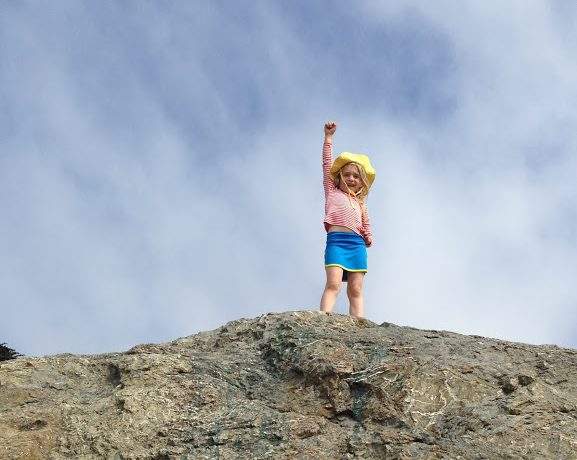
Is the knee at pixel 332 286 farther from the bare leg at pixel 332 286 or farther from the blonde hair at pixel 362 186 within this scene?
the blonde hair at pixel 362 186

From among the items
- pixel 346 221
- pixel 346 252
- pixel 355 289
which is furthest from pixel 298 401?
pixel 346 221

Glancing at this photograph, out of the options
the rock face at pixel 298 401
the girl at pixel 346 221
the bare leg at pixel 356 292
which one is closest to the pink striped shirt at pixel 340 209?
the girl at pixel 346 221

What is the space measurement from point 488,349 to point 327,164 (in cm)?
407

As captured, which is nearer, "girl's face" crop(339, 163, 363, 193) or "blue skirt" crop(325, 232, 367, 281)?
"blue skirt" crop(325, 232, 367, 281)

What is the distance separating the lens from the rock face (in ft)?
17.0

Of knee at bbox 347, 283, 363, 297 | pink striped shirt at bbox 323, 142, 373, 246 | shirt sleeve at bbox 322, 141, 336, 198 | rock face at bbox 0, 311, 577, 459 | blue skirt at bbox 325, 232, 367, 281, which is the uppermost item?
shirt sleeve at bbox 322, 141, 336, 198

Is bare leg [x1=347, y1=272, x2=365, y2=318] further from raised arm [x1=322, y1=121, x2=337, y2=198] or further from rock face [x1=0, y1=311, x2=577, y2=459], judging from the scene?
rock face [x1=0, y1=311, x2=577, y2=459]

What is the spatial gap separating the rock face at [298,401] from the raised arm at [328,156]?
3479 mm

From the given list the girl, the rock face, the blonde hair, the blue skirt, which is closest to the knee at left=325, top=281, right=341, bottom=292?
the girl

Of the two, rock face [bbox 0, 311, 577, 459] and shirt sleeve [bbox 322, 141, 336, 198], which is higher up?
shirt sleeve [bbox 322, 141, 336, 198]

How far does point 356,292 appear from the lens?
9.59 meters

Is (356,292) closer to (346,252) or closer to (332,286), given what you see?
(332,286)

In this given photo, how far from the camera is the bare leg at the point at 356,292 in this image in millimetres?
9586

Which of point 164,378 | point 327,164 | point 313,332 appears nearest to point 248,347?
point 313,332
